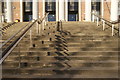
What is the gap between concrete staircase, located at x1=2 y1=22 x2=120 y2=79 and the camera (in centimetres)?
591

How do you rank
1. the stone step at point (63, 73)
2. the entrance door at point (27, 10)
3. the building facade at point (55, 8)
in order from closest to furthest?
the stone step at point (63, 73) → the building facade at point (55, 8) → the entrance door at point (27, 10)

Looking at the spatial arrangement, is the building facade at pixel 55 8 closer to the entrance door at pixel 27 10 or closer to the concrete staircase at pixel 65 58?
the entrance door at pixel 27 10

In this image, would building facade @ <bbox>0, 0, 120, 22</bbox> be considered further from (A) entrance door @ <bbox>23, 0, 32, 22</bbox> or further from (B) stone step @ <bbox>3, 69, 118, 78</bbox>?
(B) stone step @ <bbox>3, 69, 118, 78</bbox>

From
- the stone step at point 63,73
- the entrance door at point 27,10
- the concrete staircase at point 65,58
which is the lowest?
the stone step at point 63,73

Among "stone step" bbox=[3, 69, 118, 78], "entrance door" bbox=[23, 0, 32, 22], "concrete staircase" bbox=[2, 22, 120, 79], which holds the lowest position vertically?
"stone step" bbox=[3, 69, 118, 78]

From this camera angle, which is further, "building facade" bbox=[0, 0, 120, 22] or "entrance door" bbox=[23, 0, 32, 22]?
"entrance door" bbox=[23, 0, 32, 22]

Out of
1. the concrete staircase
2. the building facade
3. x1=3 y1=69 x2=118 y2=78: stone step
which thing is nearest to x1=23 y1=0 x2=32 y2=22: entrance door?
the building facade

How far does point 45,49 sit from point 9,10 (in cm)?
2249

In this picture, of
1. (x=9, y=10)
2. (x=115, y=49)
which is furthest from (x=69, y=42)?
(x=9, y=10)

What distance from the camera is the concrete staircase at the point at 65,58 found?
5906 millimetres

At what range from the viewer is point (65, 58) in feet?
23.0

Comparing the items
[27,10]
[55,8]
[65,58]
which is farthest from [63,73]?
[27,10]

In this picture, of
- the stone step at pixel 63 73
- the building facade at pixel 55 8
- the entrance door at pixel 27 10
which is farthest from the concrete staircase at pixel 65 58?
the entrance door at pixel 27 10

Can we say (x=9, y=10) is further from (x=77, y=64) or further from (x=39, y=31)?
(x=77, y=64)
